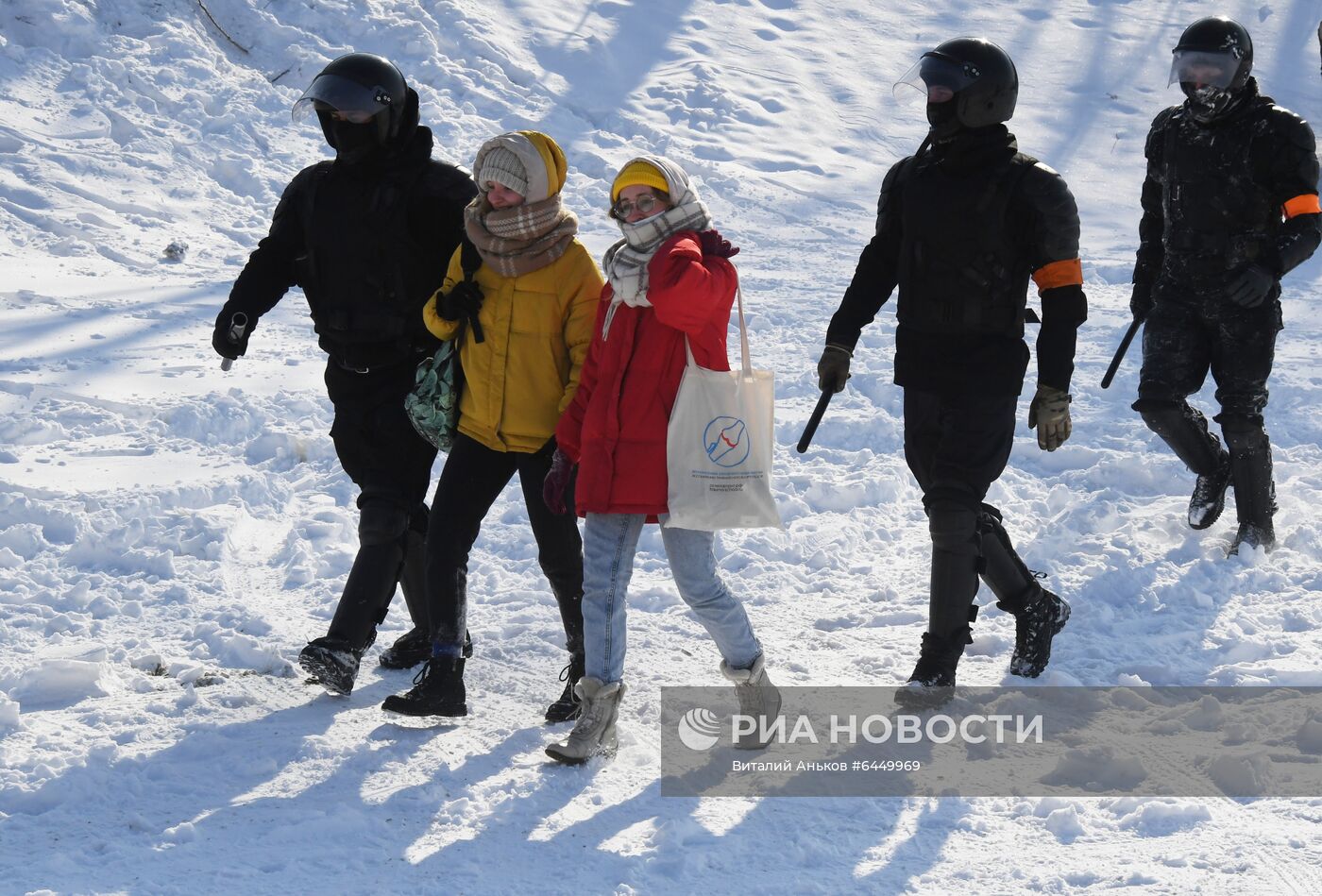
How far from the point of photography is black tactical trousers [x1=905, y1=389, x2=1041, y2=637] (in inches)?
173

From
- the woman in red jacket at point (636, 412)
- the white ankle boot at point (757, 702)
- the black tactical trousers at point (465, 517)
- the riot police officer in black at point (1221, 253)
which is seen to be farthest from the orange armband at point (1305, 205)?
the black tactical trousers at point (465, 517)

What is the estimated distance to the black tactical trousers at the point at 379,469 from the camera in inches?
170

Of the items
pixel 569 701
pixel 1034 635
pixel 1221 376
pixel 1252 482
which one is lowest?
pixel 569 701

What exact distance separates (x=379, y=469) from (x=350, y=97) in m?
1.16

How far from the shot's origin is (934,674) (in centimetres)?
441

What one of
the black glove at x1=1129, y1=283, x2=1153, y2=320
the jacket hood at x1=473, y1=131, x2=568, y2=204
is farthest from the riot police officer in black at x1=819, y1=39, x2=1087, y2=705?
the black glove at x1=1129, y1=283, x2=1153, y2=320

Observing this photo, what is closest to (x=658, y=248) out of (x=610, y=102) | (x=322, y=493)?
(x=322, y=493)

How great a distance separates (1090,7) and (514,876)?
17.6 meters

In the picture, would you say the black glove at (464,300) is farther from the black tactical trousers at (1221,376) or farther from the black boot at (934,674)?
the black tactical trousers at (1221,376)

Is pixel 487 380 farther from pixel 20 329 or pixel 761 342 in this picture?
pixel 761 342

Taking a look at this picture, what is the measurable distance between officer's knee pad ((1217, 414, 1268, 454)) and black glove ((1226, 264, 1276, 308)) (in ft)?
1.83

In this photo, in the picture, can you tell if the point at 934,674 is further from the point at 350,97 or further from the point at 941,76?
the point at 350,97

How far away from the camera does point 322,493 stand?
6129 millimetres

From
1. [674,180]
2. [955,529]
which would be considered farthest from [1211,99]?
[674,180]
